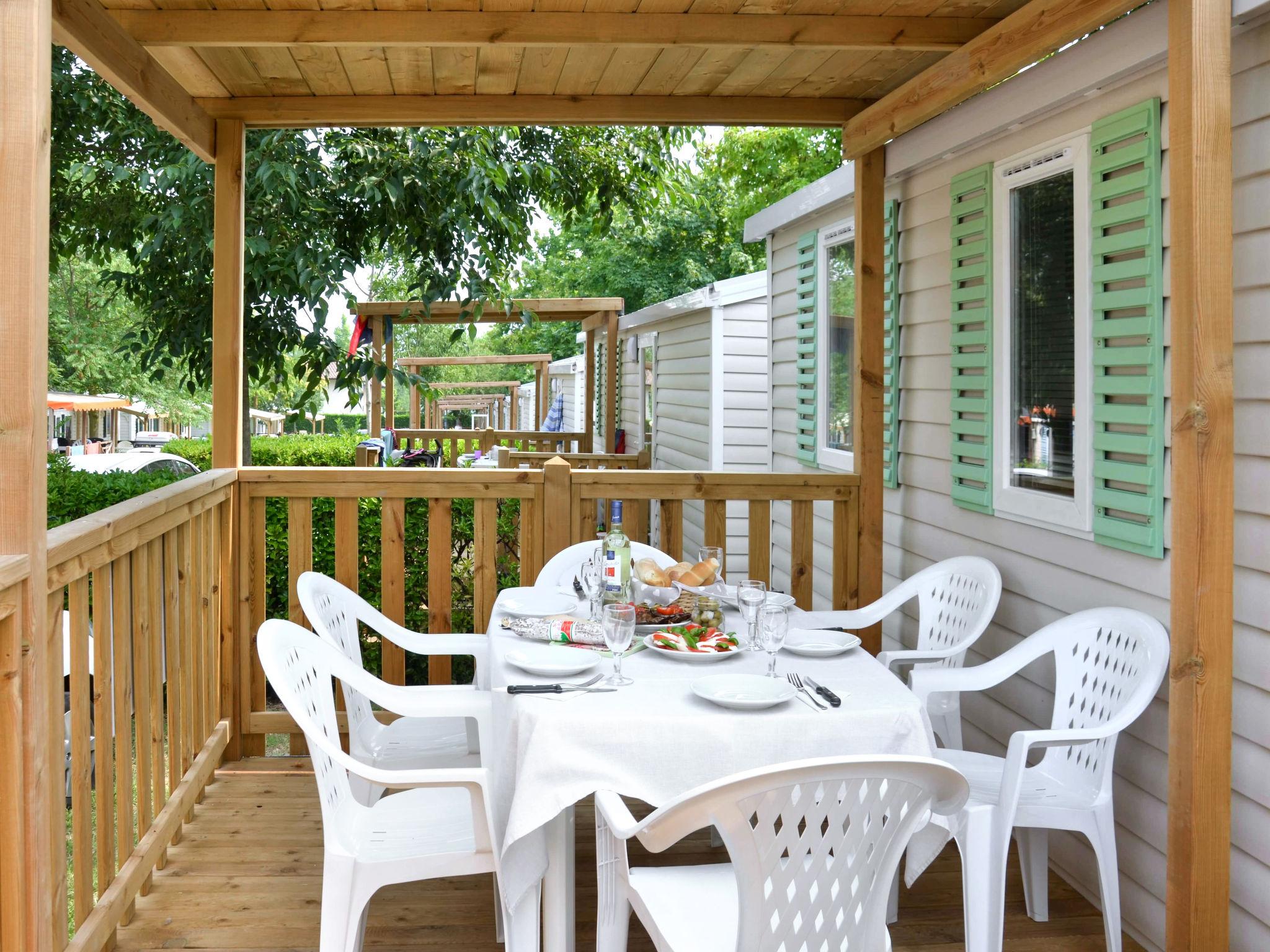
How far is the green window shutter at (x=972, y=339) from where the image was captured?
13.0 ft

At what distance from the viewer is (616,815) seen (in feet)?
6.84

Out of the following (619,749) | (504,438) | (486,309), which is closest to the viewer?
(619,749)

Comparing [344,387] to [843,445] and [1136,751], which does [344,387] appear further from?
[1136,751]

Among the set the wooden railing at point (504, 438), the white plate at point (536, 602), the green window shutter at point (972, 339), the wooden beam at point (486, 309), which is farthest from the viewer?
the wooden railing at point (504, 438)

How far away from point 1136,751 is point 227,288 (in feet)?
11.5

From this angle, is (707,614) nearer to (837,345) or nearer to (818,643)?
(818,643)

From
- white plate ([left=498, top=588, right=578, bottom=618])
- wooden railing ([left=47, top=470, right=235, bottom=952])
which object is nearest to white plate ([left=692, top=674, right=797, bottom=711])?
white plate ([left=498, top=588, right=578, bottom=618])

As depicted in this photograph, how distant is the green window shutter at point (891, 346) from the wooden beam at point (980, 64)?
437 mm

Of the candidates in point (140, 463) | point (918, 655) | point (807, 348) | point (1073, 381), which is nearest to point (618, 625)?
point (918, 655)

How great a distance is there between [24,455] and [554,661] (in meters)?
1.20

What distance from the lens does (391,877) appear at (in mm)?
2393

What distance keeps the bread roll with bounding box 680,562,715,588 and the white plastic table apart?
2.54 ft

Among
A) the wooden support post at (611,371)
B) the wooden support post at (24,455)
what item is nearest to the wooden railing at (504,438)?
the wooden support post at (611,371)

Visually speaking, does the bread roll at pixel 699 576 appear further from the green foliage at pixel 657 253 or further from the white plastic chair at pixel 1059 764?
the green foliage at pixel 657 253
